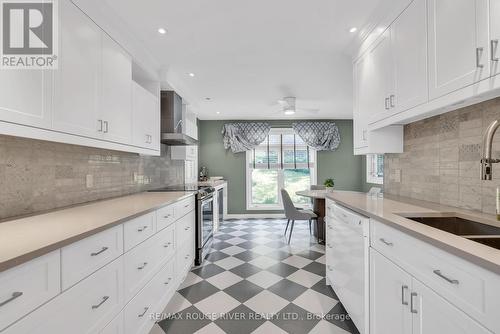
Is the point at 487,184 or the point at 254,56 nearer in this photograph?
the point at 487,184

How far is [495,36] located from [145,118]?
255 centimetres

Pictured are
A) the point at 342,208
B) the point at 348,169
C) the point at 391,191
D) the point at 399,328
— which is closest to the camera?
the point at 399,328

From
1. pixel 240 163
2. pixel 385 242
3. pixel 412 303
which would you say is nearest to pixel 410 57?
pixel 385 242

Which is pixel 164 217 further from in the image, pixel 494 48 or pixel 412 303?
pixel 494 48

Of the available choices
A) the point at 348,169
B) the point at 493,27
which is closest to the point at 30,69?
the point at 493,27

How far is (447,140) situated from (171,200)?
212 centimetres

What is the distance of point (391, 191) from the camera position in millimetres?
2375

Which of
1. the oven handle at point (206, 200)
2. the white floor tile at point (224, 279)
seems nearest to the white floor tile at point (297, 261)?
the white floor tile at point (224, 279)

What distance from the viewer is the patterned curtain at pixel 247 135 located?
17.7 ft

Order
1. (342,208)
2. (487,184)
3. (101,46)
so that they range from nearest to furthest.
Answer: (487,184) < (101,46) < (342,208)

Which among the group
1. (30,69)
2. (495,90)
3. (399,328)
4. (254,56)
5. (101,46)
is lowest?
(399,328)

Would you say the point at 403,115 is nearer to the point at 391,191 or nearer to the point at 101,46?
the point at 391,191

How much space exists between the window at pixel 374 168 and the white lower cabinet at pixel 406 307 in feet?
13.5

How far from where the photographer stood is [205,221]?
3045mm
